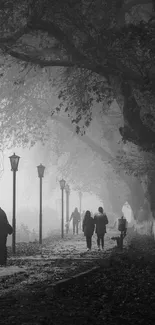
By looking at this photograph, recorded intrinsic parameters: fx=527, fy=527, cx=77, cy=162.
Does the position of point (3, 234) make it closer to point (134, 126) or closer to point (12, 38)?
point (134, 126)

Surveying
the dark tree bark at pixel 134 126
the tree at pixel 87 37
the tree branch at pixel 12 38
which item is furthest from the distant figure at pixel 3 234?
the tree branch at pixel 12 38

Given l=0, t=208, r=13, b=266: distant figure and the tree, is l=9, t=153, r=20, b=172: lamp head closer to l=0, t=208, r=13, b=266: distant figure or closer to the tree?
l=0, t=208, r=13, b=266: distant figure

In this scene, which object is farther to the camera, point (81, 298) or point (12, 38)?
point (12, 38)

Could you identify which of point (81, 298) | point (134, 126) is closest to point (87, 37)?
point (134, 126)

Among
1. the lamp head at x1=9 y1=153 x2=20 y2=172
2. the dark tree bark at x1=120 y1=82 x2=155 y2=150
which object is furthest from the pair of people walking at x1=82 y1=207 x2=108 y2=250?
the dark tree bark at x1=120 y1=82 x2=155 y2=150

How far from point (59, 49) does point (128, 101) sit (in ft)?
9.29

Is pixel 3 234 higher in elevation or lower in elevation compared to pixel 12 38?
lower

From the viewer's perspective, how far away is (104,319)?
25.3ft

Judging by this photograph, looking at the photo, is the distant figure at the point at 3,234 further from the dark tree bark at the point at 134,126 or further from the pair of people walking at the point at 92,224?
the pair of people walking at the point at 92,224

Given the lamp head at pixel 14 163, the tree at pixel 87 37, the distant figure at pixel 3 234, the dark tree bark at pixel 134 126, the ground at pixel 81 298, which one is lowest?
the ground at pixel 81 298

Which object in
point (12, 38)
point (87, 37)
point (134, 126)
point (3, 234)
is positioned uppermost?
point (87, 37)

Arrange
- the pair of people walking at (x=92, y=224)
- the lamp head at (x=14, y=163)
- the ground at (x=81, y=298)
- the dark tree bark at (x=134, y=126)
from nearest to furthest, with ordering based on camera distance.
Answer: the ground at (x=81, y=298) → the dark tree bark at (x=134, y=126) → the pair of people walking at (x=92, y=224) → the lamp head at (x=14, y=163)

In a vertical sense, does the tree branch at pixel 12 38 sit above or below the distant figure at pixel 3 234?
above

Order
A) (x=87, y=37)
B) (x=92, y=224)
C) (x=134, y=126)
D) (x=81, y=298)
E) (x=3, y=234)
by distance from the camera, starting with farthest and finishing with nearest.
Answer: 1. (x=92, y=224)
2. (x=134, y=126)
3. (x=3, y=234)
4. (x=87, y=37)
5. (x=81, y=298)
